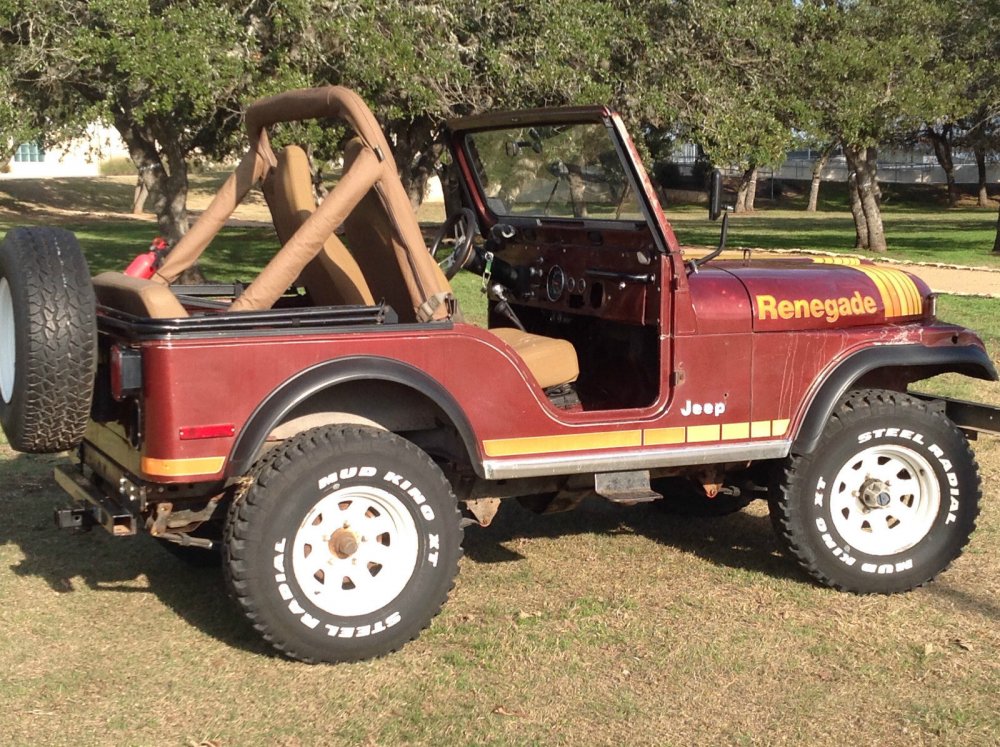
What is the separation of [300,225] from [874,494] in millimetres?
2619

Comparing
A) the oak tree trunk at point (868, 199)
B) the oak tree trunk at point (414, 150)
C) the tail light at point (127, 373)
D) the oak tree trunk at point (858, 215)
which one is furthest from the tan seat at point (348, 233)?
the oak tree trunk at point (858, 215)

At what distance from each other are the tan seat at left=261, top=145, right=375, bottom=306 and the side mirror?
4.64 ft

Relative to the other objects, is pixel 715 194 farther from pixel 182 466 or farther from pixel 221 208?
pixel 182 466

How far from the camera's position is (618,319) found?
530cm

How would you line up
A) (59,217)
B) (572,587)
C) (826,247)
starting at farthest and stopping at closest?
1. (59,217)
2. (826,247)
3. (572,587)

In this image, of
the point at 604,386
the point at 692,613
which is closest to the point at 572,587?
the point at 692,613

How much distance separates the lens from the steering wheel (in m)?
5.61

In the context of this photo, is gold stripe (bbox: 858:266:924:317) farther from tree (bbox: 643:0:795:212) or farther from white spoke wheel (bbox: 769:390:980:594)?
tree (bbox: 643:0:795:212)

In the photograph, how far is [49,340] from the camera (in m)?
4.22

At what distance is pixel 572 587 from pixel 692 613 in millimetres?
578

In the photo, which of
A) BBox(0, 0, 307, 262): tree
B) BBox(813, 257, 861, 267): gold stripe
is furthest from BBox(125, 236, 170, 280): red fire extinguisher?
BBox(0, 0, 307, 262): tree

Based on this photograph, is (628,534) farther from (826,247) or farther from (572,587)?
(826,247)

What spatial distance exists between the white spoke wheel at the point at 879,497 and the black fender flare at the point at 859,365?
96 mm

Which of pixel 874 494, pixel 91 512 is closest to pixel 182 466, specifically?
pixel 91 512
